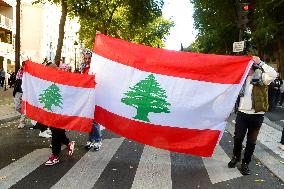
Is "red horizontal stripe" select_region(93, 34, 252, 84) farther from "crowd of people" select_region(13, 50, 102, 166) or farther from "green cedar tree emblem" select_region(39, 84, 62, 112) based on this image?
"green cedar tree emblem" select_region(39, 84, 62, 112)

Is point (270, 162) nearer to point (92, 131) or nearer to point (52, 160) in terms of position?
point (92, 131)

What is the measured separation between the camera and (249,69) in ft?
24.1

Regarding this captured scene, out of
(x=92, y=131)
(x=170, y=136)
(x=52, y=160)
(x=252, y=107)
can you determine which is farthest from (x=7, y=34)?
(x=252, y=107)

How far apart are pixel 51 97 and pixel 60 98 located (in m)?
0.22

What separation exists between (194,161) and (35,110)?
2.97 meters

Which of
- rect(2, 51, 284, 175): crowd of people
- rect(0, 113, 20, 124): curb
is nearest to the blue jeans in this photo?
rect(2, 51, 284, 175): crowd of people

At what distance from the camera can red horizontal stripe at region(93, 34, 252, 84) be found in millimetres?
7270

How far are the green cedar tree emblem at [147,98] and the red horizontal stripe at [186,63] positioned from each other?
0.22 m

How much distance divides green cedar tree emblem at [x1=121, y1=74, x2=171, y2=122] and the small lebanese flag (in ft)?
2.50

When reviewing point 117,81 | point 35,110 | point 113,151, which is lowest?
point 113,151

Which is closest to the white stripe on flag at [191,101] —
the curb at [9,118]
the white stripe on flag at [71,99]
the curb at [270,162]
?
the white stripe on flag at [71,99]

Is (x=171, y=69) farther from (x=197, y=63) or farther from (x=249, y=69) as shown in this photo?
(x=249, y=69)

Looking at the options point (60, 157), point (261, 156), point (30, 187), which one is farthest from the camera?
point (261, 156)

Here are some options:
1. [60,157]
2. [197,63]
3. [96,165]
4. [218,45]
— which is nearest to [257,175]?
[197,63]
